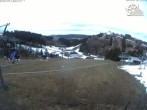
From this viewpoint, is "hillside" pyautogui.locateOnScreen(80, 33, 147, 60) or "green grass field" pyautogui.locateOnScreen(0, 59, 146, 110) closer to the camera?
"green grass field" pyautogui.locateOnScreen(0, 59, 146, 110)

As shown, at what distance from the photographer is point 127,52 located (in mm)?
42781

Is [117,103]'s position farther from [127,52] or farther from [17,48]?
[127,52]

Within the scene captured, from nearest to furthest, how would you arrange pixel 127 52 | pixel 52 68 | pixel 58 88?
pixel 58 88
pixel 52 68
pixel 127 52

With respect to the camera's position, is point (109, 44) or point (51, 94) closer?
point (51, 94)

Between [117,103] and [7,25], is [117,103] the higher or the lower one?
the lower one

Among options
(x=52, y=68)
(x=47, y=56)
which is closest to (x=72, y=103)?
(x=47, y=56)

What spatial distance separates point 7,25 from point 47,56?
7.91 m

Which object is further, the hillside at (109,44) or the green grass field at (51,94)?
the hillside at (109,44)

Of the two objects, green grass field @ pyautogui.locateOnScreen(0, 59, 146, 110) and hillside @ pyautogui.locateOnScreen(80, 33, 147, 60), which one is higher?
hillside @ pyautogui.locateOnScreen(80, 33, 147, 60)

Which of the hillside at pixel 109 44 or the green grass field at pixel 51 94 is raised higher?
the hillside at pixel 109 44

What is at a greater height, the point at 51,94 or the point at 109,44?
the point at 109,44

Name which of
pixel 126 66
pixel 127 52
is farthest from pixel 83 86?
pixel 126 66

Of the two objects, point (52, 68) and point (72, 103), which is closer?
point (72, 103)

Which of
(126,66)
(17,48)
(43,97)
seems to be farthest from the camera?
(126,66)
